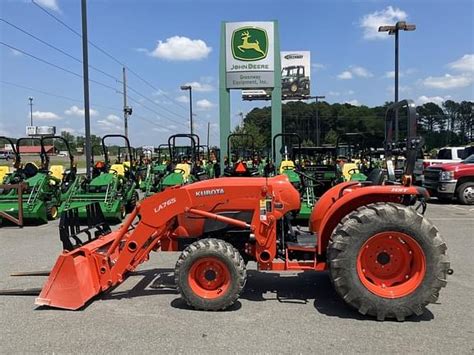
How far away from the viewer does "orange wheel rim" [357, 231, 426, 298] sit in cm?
450

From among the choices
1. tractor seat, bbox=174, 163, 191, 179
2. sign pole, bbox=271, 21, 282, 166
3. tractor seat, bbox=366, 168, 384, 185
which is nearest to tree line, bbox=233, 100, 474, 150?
sign pole, bbox=271, 21, 282, 166

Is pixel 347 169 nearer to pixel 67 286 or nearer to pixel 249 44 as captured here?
pixel 249 44

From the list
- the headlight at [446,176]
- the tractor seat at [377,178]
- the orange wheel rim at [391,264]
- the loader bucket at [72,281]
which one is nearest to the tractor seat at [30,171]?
the loader bucket at [72,281]

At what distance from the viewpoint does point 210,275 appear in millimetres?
4738

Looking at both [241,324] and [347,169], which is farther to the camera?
[347,169]

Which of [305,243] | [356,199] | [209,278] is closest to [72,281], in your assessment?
[209,278]

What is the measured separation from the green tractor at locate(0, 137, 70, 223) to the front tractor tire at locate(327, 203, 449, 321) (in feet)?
27.4

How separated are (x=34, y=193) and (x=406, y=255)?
9197 mm

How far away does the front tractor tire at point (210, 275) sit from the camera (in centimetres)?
464

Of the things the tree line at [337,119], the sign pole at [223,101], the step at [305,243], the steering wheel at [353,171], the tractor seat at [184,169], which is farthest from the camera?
the tree line at [337,119]

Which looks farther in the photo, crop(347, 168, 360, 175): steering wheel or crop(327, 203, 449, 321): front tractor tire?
crop(347, 168, 360, 175): steering wheel

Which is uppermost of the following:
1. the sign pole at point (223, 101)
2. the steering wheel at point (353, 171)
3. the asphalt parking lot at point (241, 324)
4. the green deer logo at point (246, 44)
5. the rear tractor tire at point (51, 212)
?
the green deer logo at point (246, 44)

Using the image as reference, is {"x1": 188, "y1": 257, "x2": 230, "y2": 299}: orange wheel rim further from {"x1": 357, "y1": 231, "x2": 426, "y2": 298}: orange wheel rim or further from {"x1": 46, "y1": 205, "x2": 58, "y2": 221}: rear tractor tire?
{"x1": 46, "y1": 205, "x2": 58, "y2": 221}: rear tractor tire

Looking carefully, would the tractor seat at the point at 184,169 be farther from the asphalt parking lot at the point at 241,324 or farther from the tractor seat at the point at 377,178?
the tractor seat at the point at 377,178
